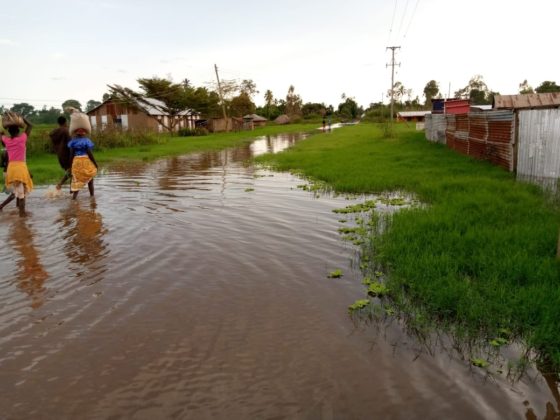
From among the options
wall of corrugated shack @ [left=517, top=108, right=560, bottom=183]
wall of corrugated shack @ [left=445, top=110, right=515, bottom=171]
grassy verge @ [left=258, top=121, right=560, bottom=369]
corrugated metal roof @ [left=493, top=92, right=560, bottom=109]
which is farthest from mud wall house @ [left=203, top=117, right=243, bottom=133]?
grassy verge @ [left=258, top=121, right=560, bottom=369]

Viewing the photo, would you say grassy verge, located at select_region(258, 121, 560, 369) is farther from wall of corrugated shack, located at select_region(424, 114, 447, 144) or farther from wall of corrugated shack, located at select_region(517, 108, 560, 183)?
wall of corrugated shack, located at select_region(424, 114, 447, 144)

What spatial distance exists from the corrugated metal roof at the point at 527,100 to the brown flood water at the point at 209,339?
59.1 ft

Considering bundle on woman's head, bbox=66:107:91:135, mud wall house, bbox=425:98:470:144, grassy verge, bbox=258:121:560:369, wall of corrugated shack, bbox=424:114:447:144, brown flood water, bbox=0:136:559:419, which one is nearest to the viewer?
brown flood water, bbox=0:136:559:419

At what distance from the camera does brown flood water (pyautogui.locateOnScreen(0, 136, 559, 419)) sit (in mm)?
2764

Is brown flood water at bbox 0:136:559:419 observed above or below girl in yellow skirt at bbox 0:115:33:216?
below

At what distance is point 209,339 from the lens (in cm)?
355

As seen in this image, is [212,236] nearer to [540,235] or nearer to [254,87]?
[540,235]

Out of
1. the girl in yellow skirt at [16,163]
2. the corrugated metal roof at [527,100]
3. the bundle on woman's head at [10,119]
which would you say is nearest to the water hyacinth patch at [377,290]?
the girl in yellow skirt at [16,163]

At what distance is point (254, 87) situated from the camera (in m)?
84.4

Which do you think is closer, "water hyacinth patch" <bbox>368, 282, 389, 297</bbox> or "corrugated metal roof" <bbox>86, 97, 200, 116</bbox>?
"water hyacinth patch" <bbox>368, 282, 389, 297</bbox>

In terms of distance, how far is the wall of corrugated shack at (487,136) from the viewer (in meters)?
11.2

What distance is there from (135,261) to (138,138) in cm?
2750

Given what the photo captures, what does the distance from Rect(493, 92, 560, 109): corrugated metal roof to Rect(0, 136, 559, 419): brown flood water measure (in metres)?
18.0

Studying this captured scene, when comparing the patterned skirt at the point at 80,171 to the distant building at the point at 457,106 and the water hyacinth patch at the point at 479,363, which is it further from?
the distant building at the point at 457,106
